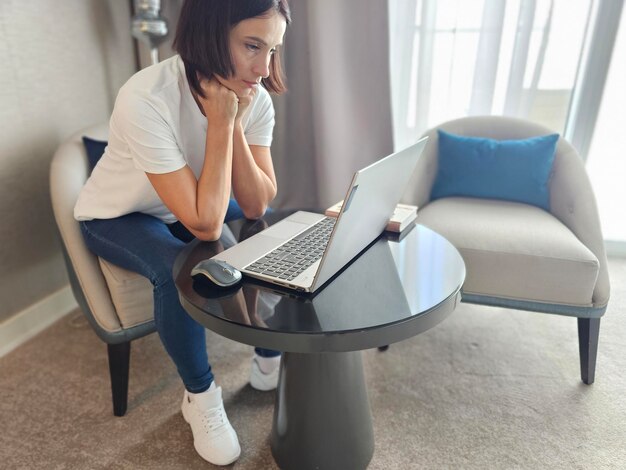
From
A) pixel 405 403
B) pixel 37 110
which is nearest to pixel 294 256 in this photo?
pixel 405 403

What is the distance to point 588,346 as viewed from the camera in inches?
56.0

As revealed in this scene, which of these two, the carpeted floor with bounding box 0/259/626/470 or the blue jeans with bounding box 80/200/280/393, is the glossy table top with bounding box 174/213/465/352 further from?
the carpeted floor with bounding box 0/259/626/470

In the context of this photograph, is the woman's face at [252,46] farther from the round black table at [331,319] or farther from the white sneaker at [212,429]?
the white sneaker at [212,429]

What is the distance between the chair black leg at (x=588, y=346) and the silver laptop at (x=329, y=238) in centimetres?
75

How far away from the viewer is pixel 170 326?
1.12 m

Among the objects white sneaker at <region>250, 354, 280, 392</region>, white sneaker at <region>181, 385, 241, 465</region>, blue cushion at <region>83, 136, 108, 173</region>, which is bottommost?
white sneaker at <region>250, 354, 280, 392</region>

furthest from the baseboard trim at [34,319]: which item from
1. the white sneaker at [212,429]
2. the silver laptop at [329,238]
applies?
Result: the silver laptop at [329,238]

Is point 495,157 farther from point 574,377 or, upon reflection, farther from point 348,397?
point 348,397

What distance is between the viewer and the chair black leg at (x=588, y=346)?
4.61 ft

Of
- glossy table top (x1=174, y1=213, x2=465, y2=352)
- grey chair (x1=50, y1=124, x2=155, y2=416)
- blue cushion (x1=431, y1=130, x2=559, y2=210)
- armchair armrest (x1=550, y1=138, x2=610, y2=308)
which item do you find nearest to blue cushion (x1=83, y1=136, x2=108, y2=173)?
grey chair (x1=50, y1=124, x2=155, y2=416)

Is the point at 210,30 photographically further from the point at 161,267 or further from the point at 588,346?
the point at 588,346

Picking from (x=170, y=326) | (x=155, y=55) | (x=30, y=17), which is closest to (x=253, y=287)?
(x=170, y=326)

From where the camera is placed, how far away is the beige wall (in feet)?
5.16

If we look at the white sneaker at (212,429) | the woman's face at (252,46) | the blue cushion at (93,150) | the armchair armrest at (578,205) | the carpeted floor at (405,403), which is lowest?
the carpeted floor at (405,403)
